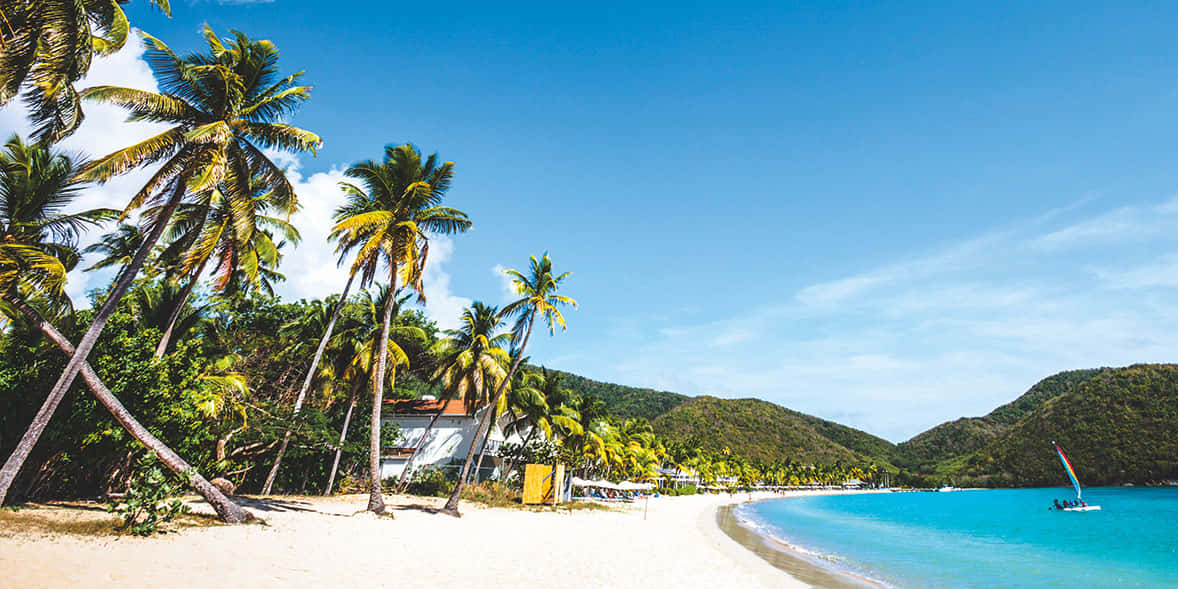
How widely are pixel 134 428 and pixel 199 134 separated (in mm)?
6232

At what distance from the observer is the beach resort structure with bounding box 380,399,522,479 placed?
30.8 m

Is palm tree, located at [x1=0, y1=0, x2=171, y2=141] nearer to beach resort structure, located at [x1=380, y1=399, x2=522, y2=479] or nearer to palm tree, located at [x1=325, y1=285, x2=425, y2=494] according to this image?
palm tree, located at [x1=325, y1=285, x2=425, y2=494]

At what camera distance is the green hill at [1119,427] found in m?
106

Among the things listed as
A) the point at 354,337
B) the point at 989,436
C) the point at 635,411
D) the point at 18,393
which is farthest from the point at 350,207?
the point at 989,436

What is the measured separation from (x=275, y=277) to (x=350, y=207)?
712 centimetres

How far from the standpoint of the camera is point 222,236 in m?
14.9

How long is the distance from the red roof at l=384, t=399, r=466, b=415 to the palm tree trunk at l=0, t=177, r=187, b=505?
21.5 m

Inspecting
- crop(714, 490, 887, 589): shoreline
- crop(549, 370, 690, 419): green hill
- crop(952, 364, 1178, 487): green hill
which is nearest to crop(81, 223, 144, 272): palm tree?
crop(714, 490, 887, 589): shoreline

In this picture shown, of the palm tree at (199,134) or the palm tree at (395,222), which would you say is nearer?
the palm tree at (199,134)

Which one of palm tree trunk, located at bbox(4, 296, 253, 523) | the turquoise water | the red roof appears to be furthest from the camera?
the red roof

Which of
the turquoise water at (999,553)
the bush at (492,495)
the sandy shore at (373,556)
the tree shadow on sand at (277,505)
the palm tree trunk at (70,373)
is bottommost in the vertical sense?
the turquoise water at (999,553)

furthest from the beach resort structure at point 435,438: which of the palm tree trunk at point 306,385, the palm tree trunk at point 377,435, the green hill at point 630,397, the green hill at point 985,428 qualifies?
the green hill at point 985,428

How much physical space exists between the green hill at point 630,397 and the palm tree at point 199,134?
357ft

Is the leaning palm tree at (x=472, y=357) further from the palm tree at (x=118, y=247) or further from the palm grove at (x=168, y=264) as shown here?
the palm tree at (x=118, y=247)
